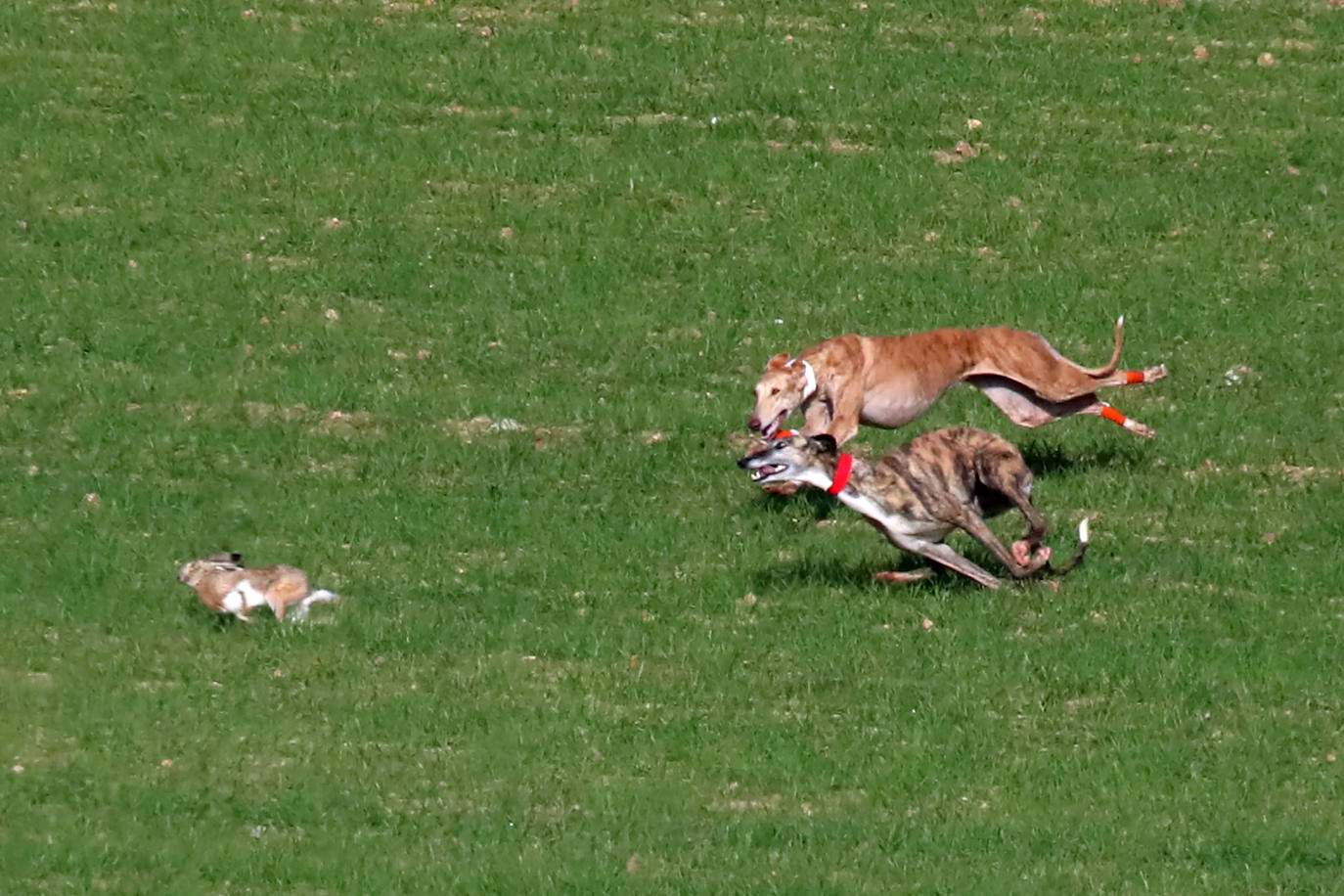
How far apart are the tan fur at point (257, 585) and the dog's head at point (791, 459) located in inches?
111

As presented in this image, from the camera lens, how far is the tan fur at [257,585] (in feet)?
48.5

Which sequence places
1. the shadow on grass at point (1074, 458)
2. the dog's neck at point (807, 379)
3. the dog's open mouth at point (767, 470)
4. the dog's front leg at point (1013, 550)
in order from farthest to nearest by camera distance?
1. the shadow on grass at point (1074, 458)
2. the dog's neck at point (807, 379)
3. the dog's front leg at point (1013, 550)
4. the dog's open mouth at point (767, 470)

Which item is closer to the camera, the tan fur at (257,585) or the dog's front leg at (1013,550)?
the tan fur at (257,585)

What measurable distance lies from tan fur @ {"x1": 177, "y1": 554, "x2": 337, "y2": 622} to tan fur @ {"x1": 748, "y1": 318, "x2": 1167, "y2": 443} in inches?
137

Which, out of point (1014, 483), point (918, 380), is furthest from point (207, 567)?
point (918, 380)

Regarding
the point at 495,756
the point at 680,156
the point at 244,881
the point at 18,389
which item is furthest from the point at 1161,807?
the point at 680,156

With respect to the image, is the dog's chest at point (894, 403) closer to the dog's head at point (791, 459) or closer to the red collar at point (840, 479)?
the dog's head at point (791, 459)

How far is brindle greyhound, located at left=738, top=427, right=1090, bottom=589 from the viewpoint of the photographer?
14938 mm

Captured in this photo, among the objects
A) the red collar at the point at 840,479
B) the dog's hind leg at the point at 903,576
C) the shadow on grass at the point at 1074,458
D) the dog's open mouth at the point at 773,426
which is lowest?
the shadow on grass at the point at 1074,458

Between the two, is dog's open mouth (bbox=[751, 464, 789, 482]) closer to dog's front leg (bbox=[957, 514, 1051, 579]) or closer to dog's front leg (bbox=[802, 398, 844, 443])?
dog's front leg (bbox=[957, 514, 1051, 579])

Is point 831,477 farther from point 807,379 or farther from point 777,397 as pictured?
point 807,379

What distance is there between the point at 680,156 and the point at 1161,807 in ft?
39.6

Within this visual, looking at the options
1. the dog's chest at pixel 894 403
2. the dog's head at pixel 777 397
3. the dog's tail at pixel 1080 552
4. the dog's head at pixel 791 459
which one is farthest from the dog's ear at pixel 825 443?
the dog's chest at pixel 894 403

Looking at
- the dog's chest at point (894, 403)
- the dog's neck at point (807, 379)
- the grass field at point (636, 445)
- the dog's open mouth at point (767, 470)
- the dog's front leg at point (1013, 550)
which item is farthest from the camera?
the dog's chest at point (894, 403)
